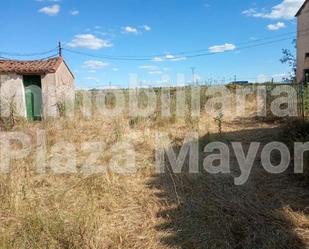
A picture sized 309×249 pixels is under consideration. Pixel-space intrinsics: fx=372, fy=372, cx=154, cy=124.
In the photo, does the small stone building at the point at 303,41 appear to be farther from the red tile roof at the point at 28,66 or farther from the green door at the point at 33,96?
the green door at the point at 33,96

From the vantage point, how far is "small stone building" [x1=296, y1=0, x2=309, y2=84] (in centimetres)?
2081

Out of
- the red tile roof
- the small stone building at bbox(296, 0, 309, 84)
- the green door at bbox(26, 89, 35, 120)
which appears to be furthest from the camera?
the small stone building at bbox(296, 0, 309, 84)

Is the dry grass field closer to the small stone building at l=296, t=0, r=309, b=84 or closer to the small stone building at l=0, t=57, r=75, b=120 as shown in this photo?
the small stone building at l=0, t=57, r=75, b=120

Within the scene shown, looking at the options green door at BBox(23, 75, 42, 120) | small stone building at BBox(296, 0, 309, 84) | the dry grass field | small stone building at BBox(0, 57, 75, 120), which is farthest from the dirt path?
small stone building at BBox(296, 0, 309, 84)

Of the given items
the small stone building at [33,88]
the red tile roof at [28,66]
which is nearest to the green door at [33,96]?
the small stone building at [33,88]

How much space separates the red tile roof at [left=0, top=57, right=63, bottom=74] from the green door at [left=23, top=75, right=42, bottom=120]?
17.7 inches

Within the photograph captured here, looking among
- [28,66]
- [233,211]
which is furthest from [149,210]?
[28,66]

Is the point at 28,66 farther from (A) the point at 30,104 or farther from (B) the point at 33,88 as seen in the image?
(A) the point at 30,104

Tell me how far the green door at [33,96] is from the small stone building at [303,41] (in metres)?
14.0

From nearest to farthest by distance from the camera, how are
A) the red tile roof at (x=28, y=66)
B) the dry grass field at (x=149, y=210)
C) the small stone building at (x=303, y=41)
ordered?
the dry grass field at (x=149, y=210) < the red tile roof at (x=28, y=66) < the small stone building at (x=303, y=41)

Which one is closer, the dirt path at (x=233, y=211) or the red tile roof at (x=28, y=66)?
the dirt path at (x=233, y=211)

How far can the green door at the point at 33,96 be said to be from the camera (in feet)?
49.2

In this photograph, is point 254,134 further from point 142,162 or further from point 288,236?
point 288,236

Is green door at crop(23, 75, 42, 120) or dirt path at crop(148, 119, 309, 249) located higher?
green door at crop(23, 75, 42, 120)
